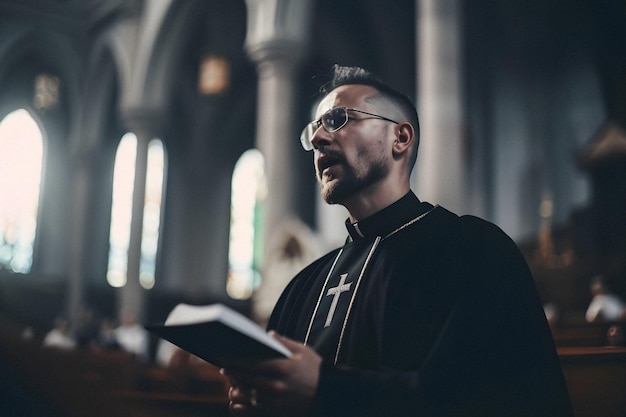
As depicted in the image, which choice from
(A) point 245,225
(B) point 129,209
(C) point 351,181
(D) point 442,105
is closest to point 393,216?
(C) point 351,181

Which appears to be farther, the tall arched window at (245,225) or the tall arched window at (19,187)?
the tall arched window at (245,225)

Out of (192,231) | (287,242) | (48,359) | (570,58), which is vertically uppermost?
(570,58)

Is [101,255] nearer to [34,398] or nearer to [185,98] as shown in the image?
[185,98]

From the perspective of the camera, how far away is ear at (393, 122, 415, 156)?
2008 millimetres

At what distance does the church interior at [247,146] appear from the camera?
9.63 m

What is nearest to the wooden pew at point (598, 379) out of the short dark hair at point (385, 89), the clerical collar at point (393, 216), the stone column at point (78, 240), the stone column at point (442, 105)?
the clerical collar at point (393, 216)

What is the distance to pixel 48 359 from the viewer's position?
102cm

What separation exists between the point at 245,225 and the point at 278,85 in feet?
30.3

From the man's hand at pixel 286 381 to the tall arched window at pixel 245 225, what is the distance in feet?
55.7

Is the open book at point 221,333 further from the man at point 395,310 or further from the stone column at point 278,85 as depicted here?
the stone column at point 278,85

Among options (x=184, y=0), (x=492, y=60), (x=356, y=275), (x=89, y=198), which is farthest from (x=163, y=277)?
(x=356, y=275)

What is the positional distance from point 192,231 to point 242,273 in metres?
1.76

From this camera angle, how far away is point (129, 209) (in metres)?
19.3

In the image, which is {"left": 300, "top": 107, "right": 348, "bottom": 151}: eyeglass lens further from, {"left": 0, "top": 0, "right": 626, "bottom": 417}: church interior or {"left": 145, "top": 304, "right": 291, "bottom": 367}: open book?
{"left": 0, "top": 0, "right": 626, "bottom": 417}: church interior
